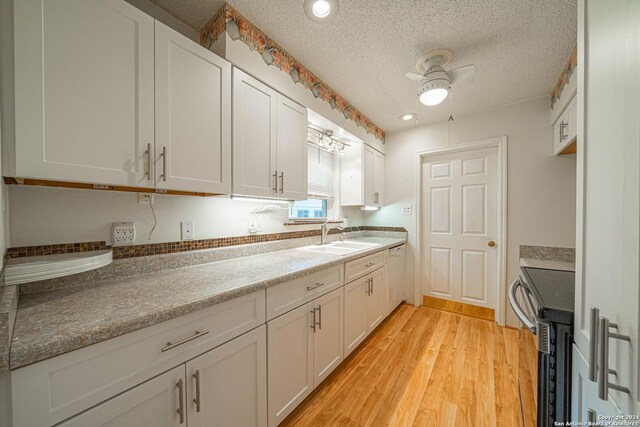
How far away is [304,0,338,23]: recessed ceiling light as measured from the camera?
4.16ft

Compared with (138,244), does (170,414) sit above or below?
below

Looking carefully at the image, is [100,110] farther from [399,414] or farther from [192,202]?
[399,414]

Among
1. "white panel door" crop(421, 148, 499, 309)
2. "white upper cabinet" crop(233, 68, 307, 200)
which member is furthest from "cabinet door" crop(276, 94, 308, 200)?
"white panel door" crop(421, 148, 499, 309)

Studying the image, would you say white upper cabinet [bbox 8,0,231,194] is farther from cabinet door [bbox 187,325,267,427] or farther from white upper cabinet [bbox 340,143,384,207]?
white upper cabinet [bbox 340,143,384,207]

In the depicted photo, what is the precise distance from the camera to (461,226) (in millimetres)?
2855

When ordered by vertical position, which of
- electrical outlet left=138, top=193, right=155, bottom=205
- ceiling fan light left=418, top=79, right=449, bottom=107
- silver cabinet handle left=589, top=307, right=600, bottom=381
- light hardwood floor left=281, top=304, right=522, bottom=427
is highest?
ceiling fan light left=418, top=79, right=449, bottom=107

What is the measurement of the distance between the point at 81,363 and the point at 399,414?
1.66 meters

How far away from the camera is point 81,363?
633mm

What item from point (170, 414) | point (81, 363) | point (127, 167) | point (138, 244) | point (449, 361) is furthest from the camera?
point (449, 361)

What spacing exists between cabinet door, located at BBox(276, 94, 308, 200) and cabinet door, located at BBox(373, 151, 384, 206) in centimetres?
149

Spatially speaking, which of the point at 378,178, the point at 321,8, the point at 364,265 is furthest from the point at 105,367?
the point at 378,178

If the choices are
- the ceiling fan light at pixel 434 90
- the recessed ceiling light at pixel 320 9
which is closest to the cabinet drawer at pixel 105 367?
the recessed ceiling light at pixel 320 9

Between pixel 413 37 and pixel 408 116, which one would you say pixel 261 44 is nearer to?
pixel 413 37

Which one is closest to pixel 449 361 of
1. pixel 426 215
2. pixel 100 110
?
pixel 426 215
